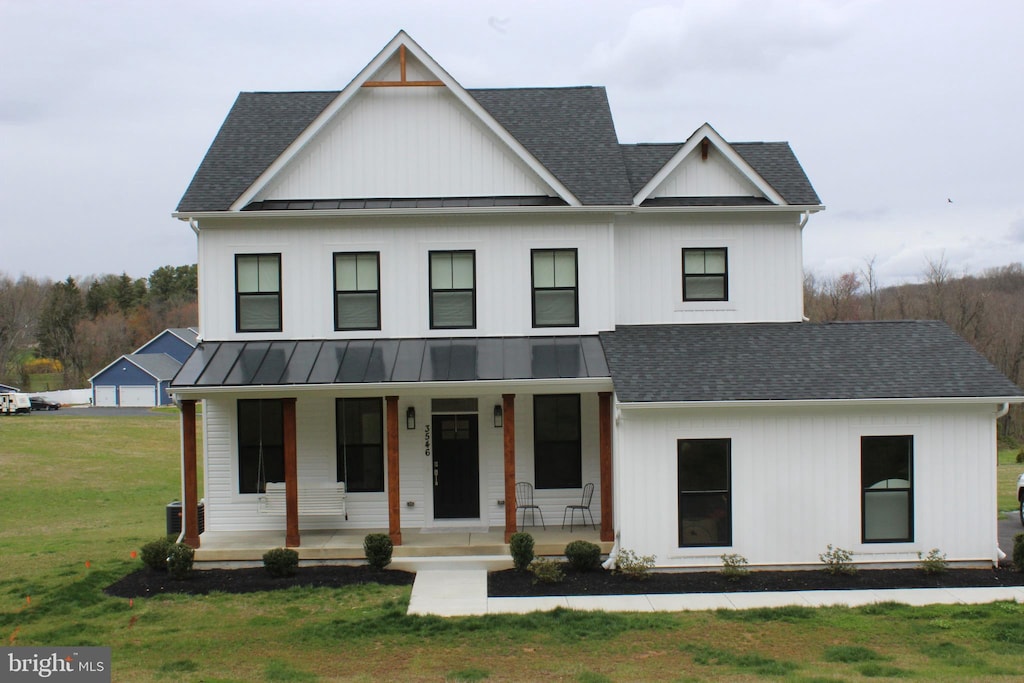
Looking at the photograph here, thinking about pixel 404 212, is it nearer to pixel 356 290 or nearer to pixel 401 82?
pixel 356 290

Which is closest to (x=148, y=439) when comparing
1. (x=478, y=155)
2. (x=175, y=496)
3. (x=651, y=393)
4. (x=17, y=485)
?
(x=17, y=485)

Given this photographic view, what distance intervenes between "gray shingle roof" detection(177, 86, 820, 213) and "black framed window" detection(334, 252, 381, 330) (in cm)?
253

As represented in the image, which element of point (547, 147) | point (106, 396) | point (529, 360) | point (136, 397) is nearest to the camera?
point (529, 360)

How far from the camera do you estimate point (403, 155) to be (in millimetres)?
16297

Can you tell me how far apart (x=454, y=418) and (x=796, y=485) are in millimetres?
6549

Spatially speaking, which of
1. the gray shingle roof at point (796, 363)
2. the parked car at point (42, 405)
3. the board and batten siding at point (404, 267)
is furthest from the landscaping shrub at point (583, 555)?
the parked car at point (42, 405)

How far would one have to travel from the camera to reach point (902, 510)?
14086mm

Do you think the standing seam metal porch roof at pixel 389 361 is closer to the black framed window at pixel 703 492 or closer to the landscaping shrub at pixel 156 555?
the black framed window at pixel 703 492

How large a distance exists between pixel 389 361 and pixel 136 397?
220ft

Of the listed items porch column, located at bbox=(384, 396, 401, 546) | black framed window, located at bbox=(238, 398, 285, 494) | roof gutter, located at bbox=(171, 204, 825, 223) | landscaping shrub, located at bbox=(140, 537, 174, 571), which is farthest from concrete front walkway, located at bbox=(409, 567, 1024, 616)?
roof gutter, located at bbox=(171, 204, 825, 223)

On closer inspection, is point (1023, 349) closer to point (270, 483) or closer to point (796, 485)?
point (796, 485)

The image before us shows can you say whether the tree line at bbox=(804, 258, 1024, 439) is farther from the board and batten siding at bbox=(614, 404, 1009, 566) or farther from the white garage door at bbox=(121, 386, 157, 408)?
the white garage door at bbox=(121, 386, 157, 408)

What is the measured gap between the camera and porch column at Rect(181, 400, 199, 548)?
14.9 metres

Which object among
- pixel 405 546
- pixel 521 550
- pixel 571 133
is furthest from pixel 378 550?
pixel 571 133
